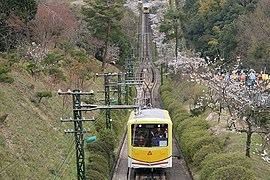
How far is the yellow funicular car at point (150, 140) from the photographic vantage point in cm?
1611

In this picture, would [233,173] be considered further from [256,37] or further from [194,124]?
[256,37]

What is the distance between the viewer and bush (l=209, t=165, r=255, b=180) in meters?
12.4

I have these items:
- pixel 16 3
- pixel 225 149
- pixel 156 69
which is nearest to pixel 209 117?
pixel 225 149

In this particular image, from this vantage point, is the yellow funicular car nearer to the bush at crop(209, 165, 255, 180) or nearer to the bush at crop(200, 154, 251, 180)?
the bush at crop(200, 154, 251, 180)

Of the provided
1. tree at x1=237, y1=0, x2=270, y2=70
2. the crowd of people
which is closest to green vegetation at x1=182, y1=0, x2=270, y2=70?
tree at x1=237, y1=0, x2=270, y2=70

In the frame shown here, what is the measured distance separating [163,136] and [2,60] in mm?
9081

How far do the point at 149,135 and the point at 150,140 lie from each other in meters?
0.21

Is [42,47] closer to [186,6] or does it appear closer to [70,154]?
[70,154]

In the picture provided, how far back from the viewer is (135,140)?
53.8 ft

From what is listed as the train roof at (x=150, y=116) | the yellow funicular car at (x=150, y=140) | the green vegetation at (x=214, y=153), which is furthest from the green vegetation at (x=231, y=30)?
the yellow funicular car at (x=150, y=140)

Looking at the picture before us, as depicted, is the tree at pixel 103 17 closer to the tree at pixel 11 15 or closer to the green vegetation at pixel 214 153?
the tree at pixel 11 15

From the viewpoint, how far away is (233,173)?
41.2 feet

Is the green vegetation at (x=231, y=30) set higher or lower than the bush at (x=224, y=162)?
higher

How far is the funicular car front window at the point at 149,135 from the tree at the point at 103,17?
76.0ft
